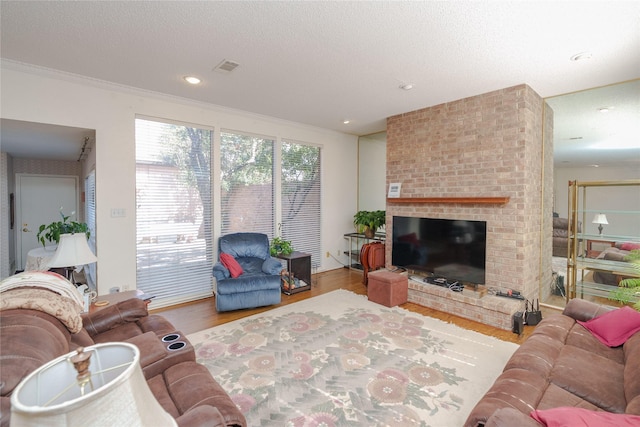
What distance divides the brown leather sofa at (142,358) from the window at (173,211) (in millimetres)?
1811

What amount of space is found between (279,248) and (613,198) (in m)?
4.41

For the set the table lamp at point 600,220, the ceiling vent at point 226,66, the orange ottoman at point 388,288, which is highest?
the ceiling vent at point 226,66

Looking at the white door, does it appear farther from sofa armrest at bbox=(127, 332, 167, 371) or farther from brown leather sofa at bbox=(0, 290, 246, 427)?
sofa armrest at bbox=(127, 332, 167, 371)

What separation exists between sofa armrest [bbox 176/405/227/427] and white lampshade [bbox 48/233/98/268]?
1856 millimetres

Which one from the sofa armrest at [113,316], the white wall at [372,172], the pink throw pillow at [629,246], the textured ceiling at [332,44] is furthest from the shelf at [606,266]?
the sofa armrest at [113,316]

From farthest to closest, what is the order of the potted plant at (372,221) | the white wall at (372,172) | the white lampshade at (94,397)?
the white wall at (372,172) < the potted plant at (372,221) < the white lampshade at (94,397)

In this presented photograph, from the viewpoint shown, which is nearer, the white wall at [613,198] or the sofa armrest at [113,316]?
the sofa armrest at [113,316]

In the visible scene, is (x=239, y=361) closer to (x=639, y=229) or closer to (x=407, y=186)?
(x=407, y=186)

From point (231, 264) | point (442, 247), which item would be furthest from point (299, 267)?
point (442, 247)

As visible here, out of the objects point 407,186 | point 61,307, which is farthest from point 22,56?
point 407,186

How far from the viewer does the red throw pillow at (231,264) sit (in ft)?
12.8

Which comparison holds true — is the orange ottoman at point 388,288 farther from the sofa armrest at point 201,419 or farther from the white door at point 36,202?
the white door at point 36,202

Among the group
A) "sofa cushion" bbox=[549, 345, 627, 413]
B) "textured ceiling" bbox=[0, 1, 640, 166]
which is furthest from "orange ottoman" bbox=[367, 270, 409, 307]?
"textured ceiling" bbox=[0, 1, 640, 166]

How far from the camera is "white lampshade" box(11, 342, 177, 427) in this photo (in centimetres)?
48
